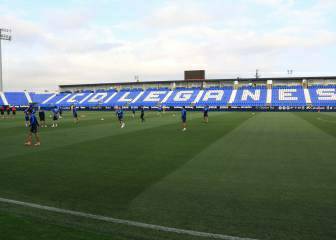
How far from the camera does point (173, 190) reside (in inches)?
344

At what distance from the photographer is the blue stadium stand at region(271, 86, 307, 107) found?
247ft

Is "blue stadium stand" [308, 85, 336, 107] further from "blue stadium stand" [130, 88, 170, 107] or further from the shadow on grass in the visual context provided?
the shadow on grass

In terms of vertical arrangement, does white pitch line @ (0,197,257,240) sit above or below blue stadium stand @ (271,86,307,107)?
below

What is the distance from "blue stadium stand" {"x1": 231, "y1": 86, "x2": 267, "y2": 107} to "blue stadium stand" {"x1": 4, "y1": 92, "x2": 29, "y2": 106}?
203ft

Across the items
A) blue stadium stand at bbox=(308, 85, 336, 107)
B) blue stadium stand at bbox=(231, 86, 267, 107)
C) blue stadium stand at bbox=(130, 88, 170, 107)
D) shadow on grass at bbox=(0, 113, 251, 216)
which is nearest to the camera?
shadow on grass at bbox=(0, 113, 251, 216)

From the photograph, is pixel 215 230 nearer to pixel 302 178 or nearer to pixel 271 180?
pixel 271 180

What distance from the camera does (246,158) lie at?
1337cm

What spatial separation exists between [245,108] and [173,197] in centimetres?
7251

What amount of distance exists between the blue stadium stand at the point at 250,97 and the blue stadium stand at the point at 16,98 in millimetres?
61924

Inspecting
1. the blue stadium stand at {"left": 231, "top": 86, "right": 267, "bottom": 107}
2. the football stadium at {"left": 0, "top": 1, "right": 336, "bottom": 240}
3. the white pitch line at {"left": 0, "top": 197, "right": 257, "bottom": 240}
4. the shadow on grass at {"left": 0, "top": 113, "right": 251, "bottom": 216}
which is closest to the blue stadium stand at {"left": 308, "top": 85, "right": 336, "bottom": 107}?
the blue stadium stand at {"left": 231, "top": 86, "right": 267, "bottom": 107}

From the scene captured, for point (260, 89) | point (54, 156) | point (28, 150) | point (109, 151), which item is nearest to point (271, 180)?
point (109, 151)

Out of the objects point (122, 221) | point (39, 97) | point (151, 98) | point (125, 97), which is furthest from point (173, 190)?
point (39, 97)

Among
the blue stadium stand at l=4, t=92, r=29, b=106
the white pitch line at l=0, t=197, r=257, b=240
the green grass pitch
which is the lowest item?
the white pitch line at l=0, t=197, r=257, b=240

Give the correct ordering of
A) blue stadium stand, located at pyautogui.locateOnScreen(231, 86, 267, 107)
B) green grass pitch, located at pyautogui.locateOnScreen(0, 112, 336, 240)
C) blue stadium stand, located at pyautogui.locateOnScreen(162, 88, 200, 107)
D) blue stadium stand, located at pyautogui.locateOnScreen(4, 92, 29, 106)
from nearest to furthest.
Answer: green grass pitch, located at pyautogui.locateOnScreen(0, 112, 336, 240), blue stadium stand, located at pyautogui.locateOnScreen(231, 86, 267, 107), blue stadium stand, located at pyautogui.locateOnScreen(162, 88, 200, 107), blue stadium stand, located at pyautogui.locateOnScreen(4, 92, 29, 106)
